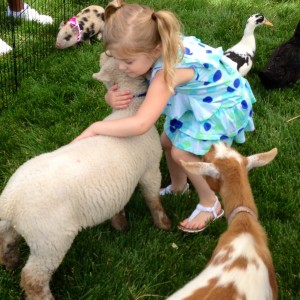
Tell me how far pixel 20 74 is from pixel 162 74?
256 cm

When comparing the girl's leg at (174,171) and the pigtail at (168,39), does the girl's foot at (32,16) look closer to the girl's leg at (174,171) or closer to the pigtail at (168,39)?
the girl's leg at (174,171)

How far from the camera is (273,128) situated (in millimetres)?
4219

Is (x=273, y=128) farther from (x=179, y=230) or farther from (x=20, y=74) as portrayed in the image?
(x=20, y=74)

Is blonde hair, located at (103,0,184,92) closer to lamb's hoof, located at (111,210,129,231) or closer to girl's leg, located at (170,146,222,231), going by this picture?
girl's leg, located at (170,146,222,231)

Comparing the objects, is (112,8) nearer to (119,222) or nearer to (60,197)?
(60,197)

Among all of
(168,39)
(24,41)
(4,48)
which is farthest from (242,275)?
(24,41)

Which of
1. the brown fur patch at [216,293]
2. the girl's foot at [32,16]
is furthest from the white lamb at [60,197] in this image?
the girl's foot at [32,16]

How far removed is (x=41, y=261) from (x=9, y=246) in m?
0.39

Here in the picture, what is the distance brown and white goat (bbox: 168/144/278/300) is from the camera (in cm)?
194

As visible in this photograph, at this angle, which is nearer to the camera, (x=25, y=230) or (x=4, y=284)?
(x=25, y=230)

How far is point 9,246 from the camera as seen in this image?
2.72m

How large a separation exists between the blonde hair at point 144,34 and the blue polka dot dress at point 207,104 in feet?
1.02

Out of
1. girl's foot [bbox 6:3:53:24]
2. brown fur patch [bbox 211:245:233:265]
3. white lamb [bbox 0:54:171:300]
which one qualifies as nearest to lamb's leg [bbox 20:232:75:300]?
white lamb [bbox 0:54:171:300]

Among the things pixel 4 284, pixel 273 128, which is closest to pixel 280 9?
pixel 273 128
